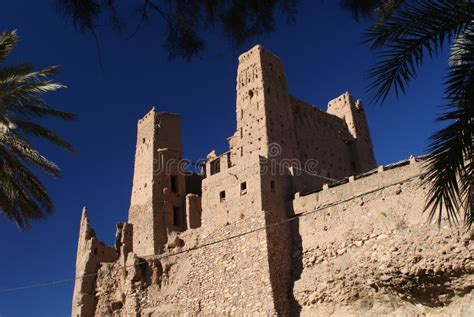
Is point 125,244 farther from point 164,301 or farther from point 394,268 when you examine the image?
point 394,268

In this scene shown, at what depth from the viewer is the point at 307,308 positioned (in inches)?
814

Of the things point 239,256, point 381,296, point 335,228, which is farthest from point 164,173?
point 381,296

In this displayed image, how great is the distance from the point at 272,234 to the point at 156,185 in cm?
990

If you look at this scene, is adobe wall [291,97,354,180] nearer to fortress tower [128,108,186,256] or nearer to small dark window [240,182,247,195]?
small dark window [240,182,247,195]

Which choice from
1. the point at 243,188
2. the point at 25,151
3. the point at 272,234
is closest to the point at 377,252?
the point at 272,234

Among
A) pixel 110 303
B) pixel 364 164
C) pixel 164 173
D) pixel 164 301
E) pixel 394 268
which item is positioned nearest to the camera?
pixel 394 268

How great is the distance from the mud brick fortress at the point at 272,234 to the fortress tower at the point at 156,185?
7cm

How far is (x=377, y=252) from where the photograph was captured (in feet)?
63.6

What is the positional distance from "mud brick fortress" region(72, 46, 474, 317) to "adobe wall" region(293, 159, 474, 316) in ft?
0.13

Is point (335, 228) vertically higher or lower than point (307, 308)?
higher

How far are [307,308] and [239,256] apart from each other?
3478 mm

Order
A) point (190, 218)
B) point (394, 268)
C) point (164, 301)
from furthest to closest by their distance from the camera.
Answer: point (190, 218)
point (164, 301)
point (394, 268)

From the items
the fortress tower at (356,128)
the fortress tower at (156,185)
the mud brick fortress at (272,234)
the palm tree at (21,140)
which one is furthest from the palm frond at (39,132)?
the fortress tower at (356,128)

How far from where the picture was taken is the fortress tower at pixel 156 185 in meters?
28.6
